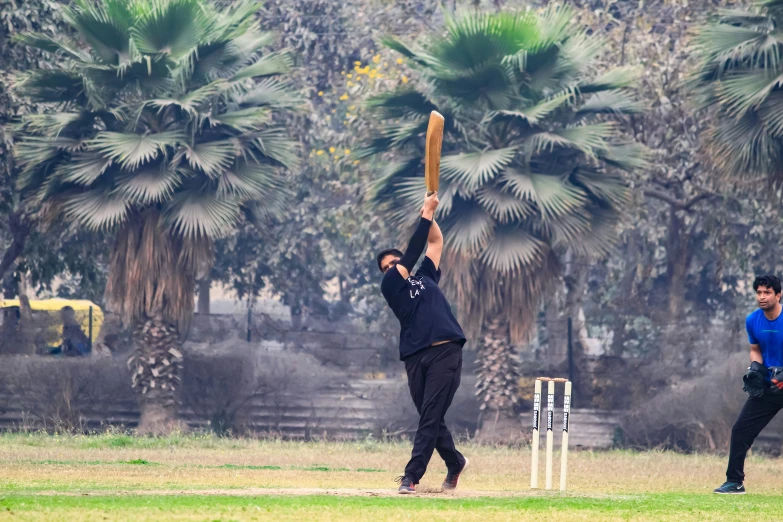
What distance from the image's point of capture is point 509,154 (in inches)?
806

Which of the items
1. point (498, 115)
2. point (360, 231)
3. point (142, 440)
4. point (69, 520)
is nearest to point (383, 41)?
point (498, 115)

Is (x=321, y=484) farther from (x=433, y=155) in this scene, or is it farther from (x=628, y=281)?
(x=628, y=281)

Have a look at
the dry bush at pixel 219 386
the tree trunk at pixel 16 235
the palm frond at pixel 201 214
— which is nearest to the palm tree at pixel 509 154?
the palm frond at pixel 201 214

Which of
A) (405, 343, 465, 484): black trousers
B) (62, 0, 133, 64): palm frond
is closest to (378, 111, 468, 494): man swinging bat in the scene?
(405, 343, 465, 484): black trousers

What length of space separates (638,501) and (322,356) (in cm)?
1455

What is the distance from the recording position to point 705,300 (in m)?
32.9

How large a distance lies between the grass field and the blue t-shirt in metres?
1.17

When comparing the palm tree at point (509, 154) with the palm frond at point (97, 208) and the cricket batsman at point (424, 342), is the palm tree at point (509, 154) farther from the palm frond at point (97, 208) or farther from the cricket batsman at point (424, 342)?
the cricket batsman at point (424, 342)

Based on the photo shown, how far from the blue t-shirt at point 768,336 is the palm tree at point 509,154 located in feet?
31.1

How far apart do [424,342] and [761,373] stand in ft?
10.0

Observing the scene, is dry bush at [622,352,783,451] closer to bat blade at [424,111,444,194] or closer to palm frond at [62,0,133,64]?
palm frond at [62,0,133,64]

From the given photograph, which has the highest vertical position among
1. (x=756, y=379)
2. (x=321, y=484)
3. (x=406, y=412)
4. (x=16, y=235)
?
(x=16, y=235)

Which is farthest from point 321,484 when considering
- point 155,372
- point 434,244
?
point 155,372

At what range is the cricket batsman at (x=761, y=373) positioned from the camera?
34.8 ft
